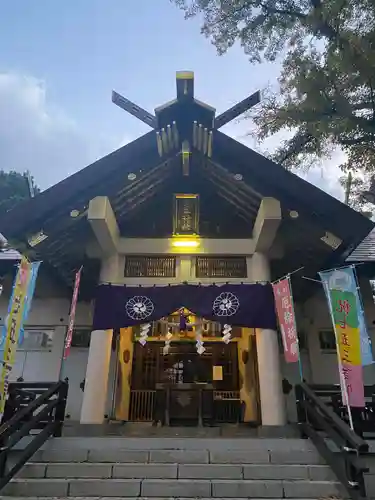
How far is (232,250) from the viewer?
27.9 feet

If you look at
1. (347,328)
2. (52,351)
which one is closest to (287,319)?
(347,328)

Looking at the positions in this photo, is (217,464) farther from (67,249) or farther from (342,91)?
(342,91)

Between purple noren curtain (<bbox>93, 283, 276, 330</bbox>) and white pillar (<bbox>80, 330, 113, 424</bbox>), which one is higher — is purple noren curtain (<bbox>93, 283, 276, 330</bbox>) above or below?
above

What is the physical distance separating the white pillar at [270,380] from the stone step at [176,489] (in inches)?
80.8

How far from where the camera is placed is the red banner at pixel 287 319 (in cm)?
683

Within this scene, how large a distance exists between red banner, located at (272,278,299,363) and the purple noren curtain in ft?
1.12

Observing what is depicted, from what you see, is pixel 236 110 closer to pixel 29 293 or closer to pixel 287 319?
pixel 287 319

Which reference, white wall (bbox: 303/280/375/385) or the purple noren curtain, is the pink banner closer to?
the purple noren curtain

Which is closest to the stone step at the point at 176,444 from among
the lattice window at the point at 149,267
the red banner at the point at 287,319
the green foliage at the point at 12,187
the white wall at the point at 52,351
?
the red banner at the point at 287,319

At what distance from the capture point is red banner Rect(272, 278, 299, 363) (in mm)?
6831

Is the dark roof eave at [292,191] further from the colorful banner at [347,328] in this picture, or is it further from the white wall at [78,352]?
the white wall at [78,352]

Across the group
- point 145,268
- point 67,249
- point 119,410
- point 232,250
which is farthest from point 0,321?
point 232,250

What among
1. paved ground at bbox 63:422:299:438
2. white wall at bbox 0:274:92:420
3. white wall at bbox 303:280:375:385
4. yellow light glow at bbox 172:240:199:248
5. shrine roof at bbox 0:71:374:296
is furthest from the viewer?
white wall at bbox 0:274:92:420

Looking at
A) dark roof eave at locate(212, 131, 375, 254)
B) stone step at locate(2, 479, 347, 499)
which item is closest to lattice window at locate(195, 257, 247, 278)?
dark roof eave at locate(212, 131, 375, 254)
